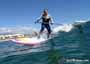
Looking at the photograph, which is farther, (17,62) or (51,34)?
(51,34)

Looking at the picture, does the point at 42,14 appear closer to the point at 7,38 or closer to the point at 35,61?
the point at 7,38

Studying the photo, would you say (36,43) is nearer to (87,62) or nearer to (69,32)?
(87,62)

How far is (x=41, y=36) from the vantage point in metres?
33.1

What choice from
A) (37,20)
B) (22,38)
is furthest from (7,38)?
(37,20)

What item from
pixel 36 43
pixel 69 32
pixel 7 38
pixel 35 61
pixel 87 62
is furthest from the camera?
pixel 69 32

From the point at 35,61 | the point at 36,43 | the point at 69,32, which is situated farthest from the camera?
the point at 69,32

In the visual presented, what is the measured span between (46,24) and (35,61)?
12087mm

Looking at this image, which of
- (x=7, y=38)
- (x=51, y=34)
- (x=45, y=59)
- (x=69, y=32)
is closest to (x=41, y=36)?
(x=51, y=34)

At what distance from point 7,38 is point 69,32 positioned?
25.5 metres

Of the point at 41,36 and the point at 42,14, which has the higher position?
the point at 42,14

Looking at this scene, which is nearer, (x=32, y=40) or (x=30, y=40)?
(x=32, y=40)

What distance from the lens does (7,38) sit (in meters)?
34.3

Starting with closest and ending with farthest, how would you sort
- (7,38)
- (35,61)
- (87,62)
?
1. (87,62)
2. (35,61)
3. (7,38)

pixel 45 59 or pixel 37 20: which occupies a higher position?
pixel 37 20
